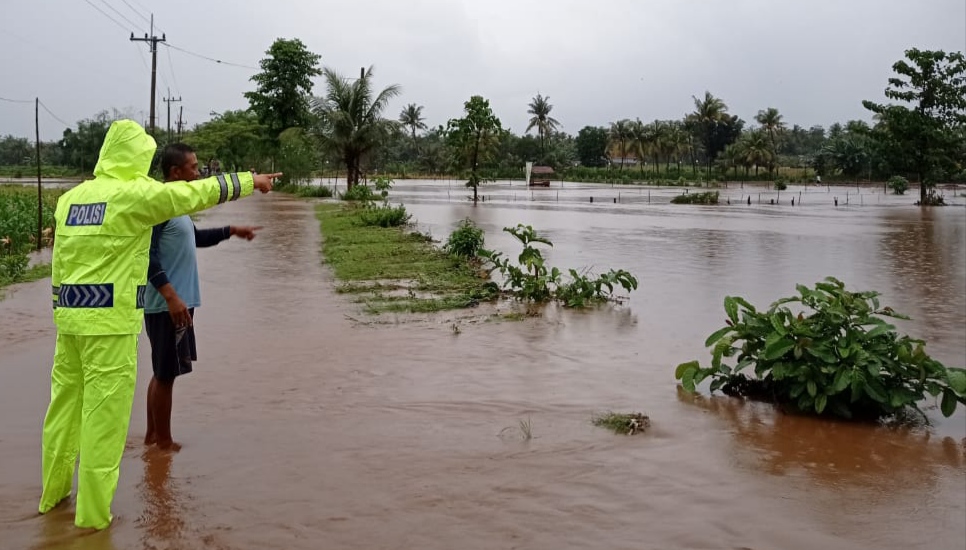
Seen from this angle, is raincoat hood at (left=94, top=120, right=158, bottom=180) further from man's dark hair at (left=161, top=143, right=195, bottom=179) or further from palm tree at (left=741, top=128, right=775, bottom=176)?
palm tree at (left=741, top=128, right=775, bottom=176)

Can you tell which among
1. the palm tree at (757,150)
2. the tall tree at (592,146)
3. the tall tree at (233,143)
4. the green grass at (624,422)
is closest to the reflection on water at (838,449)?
the green grass at (624,422)

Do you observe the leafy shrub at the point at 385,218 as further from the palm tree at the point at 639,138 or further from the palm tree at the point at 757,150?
the palm tree at the point at 639,138

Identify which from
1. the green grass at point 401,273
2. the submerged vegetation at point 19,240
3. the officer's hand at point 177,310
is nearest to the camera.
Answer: the officer's hand at point 177,310

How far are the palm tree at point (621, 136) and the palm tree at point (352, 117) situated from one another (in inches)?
2193

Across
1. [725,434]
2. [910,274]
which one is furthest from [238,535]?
[910,274]

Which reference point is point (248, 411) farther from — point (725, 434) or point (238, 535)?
point (725, 434)

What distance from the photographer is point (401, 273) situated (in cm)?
1310

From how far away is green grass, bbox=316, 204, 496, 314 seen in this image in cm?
1048

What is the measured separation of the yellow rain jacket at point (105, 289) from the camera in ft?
12.1

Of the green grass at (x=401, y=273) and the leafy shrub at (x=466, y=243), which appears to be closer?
the green grass at (x=401, y=273)

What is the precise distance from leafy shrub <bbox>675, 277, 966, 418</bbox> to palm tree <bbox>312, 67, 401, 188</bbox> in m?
35.2

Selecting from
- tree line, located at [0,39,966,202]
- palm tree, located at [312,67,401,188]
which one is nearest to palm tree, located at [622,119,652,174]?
tree line, located at [0,39,966,202]

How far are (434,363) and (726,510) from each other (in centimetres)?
353

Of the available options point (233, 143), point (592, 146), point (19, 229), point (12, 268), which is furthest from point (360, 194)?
point (592, 146)
